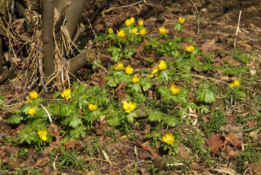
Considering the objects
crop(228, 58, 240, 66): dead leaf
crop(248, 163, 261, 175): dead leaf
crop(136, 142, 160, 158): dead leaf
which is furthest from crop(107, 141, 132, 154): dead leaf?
crop(228, 58, 240, 66): dead leaf

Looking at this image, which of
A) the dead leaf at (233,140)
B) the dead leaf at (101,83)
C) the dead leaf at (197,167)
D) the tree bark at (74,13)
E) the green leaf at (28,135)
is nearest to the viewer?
the green leaf at (28,135)

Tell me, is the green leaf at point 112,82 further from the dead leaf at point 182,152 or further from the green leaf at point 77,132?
the dead leaf at point 182,152

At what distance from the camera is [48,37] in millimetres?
3459

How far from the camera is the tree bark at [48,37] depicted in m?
3.26

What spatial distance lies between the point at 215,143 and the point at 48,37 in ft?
6.79

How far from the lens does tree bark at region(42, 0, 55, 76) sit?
3.26 metres

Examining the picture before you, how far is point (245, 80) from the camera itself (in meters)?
3.90

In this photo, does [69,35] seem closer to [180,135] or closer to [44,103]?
[44,103]

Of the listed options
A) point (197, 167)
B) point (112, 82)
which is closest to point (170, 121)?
point (197, 167)

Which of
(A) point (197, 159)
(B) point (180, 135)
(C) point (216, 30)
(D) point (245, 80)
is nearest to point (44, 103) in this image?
(B) point (180, 135)

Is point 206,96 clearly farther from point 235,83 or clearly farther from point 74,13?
point 74,13

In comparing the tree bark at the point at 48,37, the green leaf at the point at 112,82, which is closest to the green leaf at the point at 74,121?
the green leaf at the point at 112,82

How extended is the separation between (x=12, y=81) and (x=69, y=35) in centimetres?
96

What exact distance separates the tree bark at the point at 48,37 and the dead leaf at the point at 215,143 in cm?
192
